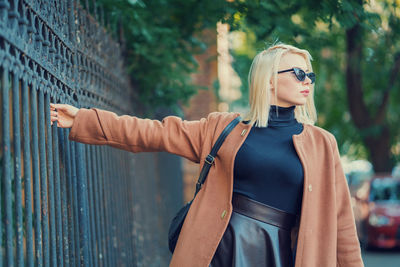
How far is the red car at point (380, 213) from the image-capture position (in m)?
11.5

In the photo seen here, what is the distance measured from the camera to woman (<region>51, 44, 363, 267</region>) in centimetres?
290

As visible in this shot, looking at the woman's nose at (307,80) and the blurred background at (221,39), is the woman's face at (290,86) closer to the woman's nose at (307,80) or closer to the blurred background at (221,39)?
the woman's nose at (307,80)

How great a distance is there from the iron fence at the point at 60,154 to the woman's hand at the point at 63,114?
0.17 ft

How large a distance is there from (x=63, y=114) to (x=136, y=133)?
0.37 m

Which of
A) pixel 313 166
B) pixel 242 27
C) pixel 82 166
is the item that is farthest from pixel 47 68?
pixel 242 27

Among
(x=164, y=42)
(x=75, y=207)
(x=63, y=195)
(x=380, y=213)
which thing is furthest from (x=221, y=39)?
(x=380, y=213)

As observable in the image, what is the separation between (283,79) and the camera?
3088 mm

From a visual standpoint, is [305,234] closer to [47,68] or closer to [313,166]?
[313,166]

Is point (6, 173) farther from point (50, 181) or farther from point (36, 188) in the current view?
point (50, 181)

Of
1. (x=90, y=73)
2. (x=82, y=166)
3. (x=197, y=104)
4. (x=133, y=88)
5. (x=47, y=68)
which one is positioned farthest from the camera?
(x=197, y=104)

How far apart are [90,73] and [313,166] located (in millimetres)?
1529

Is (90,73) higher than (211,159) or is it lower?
higher

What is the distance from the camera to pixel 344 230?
303 cm

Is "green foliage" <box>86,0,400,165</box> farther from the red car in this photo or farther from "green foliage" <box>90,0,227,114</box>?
the red car
